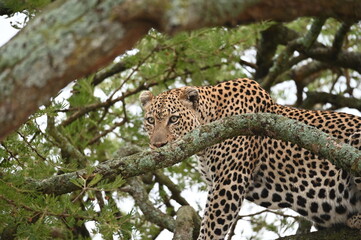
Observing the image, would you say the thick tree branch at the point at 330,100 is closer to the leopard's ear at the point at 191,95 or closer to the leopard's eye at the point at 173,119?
the leopard's ear at the point at 191,95

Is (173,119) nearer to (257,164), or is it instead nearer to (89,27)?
(257,164)

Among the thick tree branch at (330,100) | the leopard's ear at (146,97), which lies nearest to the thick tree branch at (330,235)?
the leopard's ear at (146,97)

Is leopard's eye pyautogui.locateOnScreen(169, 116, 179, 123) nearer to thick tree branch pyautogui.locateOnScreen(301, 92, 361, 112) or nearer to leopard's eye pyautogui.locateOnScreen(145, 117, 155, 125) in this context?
leopard's eye pyautogui.locateOnScreen(145, 117, 155, 125)

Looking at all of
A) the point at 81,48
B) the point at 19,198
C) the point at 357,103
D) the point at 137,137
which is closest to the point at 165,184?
the point at 137,137

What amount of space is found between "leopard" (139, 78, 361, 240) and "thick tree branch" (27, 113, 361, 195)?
2.64 metres

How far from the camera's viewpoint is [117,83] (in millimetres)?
12445

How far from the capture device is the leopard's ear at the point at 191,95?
→ 919 cm

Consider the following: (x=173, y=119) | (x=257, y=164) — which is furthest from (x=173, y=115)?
(x=257, y=164)

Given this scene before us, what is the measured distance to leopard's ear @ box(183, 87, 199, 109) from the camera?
9.19 meters

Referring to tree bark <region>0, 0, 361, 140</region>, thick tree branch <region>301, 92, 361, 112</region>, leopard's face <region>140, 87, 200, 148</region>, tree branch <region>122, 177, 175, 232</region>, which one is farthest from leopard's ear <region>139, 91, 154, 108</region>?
tree bark <region>0, 0, 361, 140</region>

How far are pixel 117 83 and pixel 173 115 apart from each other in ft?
11.7

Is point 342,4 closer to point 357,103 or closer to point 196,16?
point 196,16

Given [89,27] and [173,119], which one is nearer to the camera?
[89,27]

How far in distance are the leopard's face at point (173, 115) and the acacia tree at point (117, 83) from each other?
649 mm
